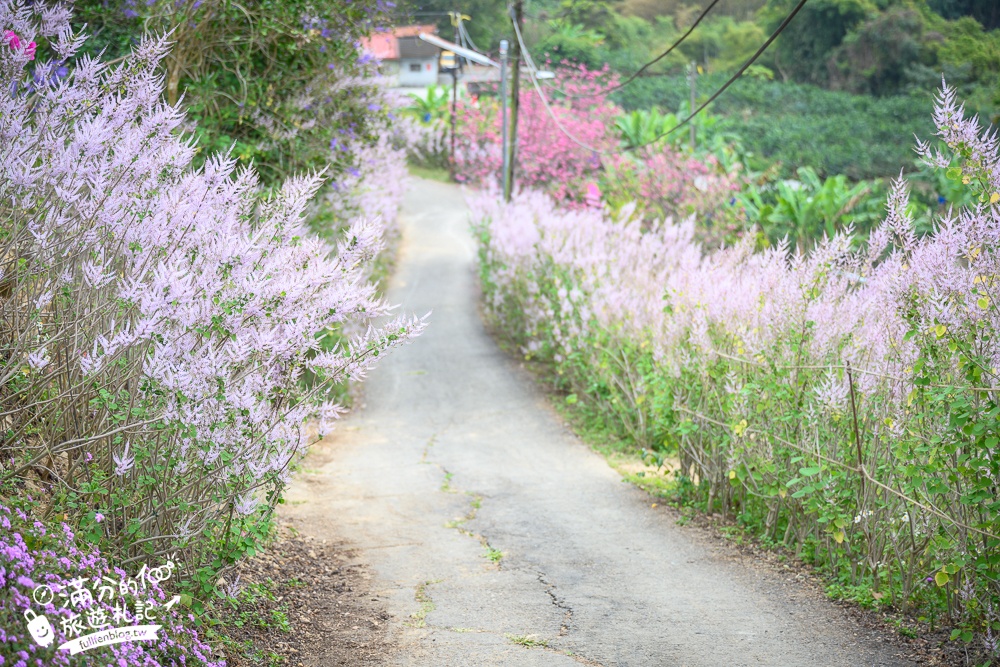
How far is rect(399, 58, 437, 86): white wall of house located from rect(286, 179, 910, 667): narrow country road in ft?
129

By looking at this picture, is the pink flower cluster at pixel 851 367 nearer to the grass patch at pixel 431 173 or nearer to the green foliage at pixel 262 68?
the green foliage at pixel 262 68

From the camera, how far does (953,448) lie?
12.5ft

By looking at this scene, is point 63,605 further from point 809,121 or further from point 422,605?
point 809,121

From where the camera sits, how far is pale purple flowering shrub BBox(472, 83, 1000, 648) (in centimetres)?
390

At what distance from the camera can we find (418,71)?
47.8 m

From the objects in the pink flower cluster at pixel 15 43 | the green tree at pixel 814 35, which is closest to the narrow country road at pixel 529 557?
the pink flower cluster at pixel 15 43

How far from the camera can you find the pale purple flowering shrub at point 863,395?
3898 millimetres

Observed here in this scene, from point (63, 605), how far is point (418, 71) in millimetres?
47298

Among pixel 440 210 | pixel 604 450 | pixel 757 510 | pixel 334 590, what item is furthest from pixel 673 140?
pixel 334 590

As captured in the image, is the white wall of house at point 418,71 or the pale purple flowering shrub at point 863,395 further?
the white wall of house at point 418,71

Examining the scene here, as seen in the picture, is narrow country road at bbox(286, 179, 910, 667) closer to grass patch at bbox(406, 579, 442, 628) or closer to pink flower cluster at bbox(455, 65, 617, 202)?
grass patch at bbox(406, 579, 442, 628)

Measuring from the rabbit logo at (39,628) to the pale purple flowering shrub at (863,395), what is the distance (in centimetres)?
333

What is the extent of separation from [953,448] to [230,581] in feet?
11.3

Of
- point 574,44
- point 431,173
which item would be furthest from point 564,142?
point 574,44
